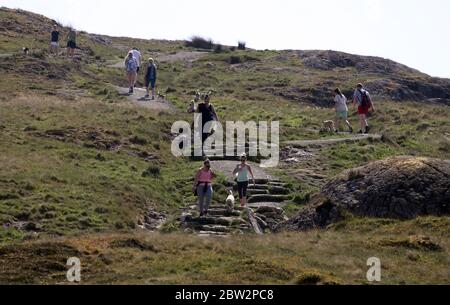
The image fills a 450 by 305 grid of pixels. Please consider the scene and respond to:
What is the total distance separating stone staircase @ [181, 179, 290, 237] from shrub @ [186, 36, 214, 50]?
172ft

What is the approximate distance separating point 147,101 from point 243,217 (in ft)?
67.7

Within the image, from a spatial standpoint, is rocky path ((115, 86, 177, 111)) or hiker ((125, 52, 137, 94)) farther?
hiker ((125, 52, 137, 94))

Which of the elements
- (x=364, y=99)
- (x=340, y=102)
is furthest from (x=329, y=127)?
(x=364, y=99)

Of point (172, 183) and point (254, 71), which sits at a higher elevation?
point (254, 71)

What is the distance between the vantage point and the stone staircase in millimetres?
24969

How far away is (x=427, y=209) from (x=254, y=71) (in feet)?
143

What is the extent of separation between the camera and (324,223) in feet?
79.4

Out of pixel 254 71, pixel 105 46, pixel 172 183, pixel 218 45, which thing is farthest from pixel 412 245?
pixel 218 45

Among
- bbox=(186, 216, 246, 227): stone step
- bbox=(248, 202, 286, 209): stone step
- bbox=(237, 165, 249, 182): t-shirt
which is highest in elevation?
bbox=(237, 165, 249, 182): t-shirt

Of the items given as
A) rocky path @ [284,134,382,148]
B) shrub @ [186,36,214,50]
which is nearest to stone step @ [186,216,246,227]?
rocky path @ [284,134,382,148]

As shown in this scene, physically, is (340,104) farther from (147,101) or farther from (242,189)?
(242,189)

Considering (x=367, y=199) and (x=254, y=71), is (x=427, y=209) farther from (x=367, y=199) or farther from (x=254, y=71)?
(x=254, y=71)

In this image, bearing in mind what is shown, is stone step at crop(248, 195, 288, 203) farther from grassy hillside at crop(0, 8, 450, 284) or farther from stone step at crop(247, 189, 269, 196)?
grassy hillside at crop(0, 8, 450, 284)
